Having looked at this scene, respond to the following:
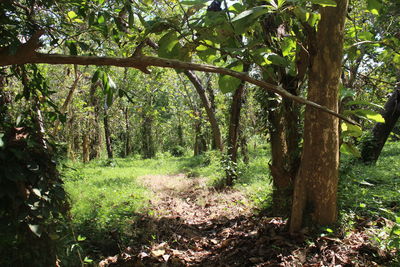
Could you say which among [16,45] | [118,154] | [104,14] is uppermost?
[104,14]

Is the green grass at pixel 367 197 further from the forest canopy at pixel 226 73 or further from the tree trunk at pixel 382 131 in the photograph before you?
the tree trunk at pixel 382 131

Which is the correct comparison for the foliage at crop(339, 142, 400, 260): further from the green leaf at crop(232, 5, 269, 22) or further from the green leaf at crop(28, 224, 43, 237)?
the green leaf at crop(28, 224, 43, 237)

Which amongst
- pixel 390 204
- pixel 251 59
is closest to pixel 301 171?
pixel 251 59

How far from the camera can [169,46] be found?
179 centimetres

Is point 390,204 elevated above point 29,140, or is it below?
below

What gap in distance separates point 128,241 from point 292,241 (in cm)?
215

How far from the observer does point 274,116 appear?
435 cm

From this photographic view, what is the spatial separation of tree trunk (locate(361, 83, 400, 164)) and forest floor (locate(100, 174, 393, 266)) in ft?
10.1

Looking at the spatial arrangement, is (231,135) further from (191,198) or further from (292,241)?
(292,241)

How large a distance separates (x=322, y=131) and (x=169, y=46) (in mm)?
1619

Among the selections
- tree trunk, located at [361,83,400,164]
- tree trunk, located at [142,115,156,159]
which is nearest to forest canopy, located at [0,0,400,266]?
tree trunk, located at [361,83,400,164]

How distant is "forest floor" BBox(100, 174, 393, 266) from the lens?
2623 mm

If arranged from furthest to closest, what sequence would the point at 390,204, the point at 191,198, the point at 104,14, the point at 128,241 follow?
1. the point at 191,198
2. the point at 128,241
3. the point at 390,204
4. the point at 104,14

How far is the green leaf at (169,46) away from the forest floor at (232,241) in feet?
6.48
